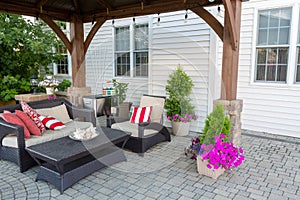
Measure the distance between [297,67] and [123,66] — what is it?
4.07m

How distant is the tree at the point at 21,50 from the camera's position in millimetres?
6328

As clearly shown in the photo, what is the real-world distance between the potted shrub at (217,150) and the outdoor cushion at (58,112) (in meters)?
2.35

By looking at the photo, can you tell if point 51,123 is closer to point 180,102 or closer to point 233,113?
point 180,102

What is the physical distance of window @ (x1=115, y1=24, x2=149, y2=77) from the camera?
591 cm

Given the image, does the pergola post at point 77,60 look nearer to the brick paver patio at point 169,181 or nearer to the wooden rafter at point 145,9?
the wooden rafter at point 145,9

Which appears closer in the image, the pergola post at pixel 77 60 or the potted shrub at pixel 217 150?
the potted shrub at pixel 217 150

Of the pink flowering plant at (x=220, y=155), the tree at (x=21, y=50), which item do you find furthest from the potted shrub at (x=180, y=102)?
the tree at (x=21, y=50)

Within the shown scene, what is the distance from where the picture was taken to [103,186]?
2.74 m

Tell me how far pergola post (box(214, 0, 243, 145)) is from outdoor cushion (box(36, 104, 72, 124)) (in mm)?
2606

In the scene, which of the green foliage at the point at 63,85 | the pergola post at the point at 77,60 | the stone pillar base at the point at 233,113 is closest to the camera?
the stone pillar base at the point at 233,113

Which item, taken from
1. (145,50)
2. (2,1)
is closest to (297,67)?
(145,50)

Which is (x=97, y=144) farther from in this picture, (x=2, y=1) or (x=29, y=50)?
(x=29, y=50)

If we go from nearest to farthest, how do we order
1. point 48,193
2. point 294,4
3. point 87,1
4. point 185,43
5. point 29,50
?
1. point 48,193
2. point 294,4
3. point 87,1
4. point 185,43
5. point 29,50

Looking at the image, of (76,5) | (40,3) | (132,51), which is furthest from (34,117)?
(132,51)
